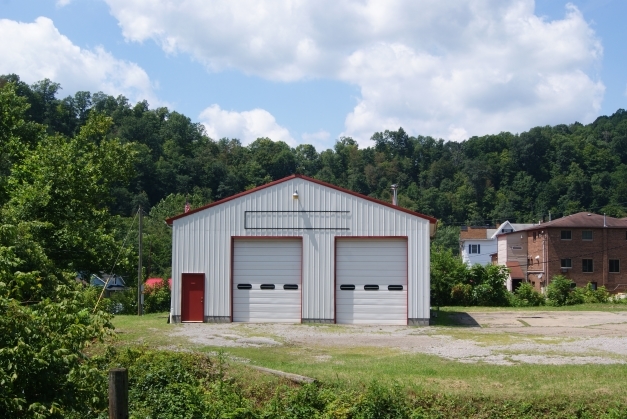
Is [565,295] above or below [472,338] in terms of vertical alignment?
above

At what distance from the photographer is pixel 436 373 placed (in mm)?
13664

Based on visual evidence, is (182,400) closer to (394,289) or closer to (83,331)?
(83,331)

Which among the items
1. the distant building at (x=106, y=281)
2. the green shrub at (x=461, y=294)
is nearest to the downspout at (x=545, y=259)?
the green shrub at (x=461, y=294)

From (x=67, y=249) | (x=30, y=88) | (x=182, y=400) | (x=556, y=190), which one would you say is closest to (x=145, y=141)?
(x=30, y=88)

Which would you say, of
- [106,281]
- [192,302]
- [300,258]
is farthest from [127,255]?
[300,258]

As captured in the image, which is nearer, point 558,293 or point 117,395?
point 117,395

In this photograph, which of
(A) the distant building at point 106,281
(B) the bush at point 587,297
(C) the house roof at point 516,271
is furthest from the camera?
(C) the house roof at point 516,271

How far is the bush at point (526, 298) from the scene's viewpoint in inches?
1547

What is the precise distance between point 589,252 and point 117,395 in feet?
191

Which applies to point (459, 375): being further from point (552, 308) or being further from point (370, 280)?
point (552, 308)

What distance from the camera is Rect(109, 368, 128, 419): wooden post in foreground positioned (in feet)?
26.1

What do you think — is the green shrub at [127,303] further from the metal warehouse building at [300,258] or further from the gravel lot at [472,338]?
the gravel lot at [472,338]

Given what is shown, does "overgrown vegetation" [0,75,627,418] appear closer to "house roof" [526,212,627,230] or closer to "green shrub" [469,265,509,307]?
"green shrub" [469,265,509,307]

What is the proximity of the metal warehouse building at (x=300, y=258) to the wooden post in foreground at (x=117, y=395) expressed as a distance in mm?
17442
